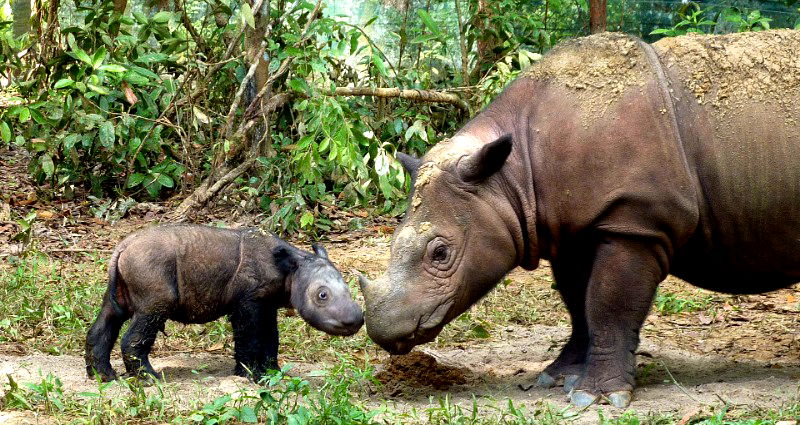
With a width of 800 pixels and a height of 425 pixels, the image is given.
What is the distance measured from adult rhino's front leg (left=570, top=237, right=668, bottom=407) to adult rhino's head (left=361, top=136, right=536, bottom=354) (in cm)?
48

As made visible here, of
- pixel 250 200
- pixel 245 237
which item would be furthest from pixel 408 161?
pixel 250 200

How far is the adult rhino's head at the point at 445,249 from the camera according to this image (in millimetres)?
5188

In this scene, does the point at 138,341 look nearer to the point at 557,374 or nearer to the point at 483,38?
the point at 557,374

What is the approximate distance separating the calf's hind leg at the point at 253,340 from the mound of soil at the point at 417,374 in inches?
25.7

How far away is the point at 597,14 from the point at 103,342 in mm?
6786

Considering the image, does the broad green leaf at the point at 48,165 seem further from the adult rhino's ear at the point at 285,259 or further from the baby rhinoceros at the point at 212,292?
the adult rhino's ear at the point at 285,259

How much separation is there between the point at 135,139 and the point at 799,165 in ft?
20.7

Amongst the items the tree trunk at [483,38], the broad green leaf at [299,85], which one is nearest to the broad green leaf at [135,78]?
the broad green leaf at [299,85]

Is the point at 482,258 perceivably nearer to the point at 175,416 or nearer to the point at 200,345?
the point at 175,416

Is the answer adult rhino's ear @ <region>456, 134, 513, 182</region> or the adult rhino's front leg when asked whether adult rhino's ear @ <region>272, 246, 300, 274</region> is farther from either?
the adult rhino's front leg

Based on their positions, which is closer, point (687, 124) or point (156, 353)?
Answer: point (687, 124)

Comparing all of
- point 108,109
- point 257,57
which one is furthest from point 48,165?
point 257,57

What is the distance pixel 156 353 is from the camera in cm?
644

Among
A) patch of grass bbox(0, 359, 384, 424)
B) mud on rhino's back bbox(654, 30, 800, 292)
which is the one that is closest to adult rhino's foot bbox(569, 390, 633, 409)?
mud on rhino's back bbox(654, 30, 800, 292)
